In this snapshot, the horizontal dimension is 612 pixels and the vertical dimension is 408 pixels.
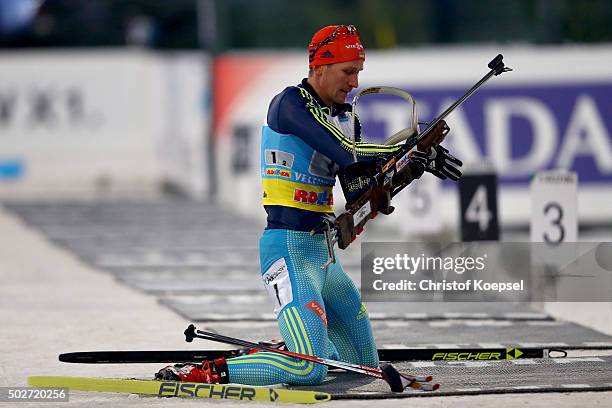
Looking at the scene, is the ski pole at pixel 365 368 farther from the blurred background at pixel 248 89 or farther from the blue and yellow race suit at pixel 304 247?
the blurred background at pixel 248 89

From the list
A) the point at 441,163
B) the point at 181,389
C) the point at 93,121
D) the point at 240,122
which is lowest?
the point at 181,389

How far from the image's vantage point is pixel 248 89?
68.3ft

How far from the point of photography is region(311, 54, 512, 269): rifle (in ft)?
26.9

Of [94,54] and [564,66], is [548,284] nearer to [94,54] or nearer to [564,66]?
[564,66]

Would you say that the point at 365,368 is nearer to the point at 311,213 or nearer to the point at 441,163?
the point at 311,213

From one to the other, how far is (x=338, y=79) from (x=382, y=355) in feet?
6.20

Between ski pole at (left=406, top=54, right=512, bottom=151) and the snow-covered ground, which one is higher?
ski pole at (left=406, top=54, right=512, bottom=151)

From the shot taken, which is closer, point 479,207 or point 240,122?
point 479,207

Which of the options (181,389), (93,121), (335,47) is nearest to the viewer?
(181,389)

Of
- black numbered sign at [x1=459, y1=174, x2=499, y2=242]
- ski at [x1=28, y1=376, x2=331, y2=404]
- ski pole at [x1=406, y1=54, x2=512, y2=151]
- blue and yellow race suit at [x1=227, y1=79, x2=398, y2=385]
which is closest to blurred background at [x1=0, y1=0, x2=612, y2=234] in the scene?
black numbered sign at [x1=459, y1=174, x2=499, y2=242]

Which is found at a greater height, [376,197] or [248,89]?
[248,89]

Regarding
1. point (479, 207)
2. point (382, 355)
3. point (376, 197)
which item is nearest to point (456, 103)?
point (376, 197)

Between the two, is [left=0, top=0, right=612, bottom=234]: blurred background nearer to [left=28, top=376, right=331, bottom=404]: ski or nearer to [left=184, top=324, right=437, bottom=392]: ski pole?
[left=184, top=324, right=437, bottom=392]: ski pole

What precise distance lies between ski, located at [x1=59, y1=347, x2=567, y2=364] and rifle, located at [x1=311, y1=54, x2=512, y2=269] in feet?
3.15
